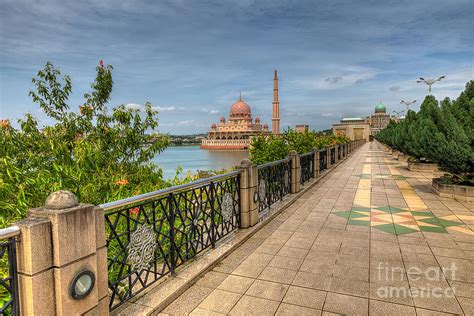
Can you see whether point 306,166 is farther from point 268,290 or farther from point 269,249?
point 268,290

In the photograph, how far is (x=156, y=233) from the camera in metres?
3.89

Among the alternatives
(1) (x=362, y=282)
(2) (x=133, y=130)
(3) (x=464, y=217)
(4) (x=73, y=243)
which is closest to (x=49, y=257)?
(4) (x=73, y=243)

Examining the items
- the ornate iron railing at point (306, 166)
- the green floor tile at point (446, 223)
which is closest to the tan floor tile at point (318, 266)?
the green floor tile at point (446, 223)

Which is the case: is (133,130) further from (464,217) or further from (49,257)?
(464,217)

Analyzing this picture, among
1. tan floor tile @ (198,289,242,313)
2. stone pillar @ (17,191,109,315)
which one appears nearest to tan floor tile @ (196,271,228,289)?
tan floor tile @ (198,289,242,313)

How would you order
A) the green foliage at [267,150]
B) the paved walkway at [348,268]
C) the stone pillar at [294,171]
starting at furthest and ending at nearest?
the green foliage at [267,150]
the stone pillar at [294,171]
the paved walkway at [348,268]

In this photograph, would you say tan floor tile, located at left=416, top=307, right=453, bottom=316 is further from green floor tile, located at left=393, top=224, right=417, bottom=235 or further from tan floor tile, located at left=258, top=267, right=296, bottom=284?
green floor tile, located at left=393, top=224, right=417, bottom=235

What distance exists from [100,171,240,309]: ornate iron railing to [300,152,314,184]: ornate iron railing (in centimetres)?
586

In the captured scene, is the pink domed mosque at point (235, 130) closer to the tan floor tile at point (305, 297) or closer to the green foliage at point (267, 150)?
the green foliage at point (267, 150)

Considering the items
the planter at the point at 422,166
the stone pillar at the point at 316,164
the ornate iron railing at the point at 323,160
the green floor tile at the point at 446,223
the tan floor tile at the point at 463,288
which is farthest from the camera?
the planter at the point at 422,166

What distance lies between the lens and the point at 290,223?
269 inches

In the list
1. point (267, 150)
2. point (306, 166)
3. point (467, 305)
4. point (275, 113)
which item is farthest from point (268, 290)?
point (275, 113)

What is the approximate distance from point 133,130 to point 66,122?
155 centimetres

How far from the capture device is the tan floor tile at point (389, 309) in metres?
3.34
